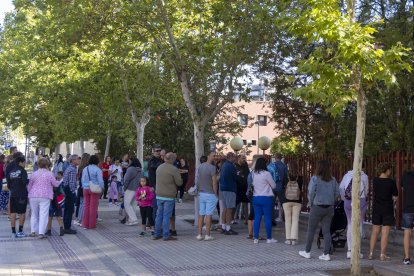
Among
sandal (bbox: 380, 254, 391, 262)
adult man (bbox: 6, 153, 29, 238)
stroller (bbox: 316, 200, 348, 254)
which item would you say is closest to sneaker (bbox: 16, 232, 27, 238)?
adult man (bbox: 6, 153, 29, 238)

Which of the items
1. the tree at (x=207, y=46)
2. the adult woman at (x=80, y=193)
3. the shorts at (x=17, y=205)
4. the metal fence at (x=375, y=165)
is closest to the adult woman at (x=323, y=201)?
the metal fence at (x=375, y=165)

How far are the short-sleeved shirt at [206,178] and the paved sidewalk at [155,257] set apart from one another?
3.73 feet

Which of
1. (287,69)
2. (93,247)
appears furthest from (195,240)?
(287,69)

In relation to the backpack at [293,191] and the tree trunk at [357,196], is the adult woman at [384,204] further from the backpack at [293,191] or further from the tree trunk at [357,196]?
the backpack at [293,191]

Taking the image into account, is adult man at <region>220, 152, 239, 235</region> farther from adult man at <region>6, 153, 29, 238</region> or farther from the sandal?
adult man at <region>6, 153, 29, 238</region>

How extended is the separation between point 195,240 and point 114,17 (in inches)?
249

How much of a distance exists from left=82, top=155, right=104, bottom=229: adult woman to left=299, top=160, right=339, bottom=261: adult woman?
5.89 m

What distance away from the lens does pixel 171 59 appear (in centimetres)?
1460

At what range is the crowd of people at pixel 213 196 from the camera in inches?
382

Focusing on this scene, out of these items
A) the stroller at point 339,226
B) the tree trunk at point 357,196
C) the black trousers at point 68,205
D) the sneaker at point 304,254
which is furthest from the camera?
the black trousers at point 68,205

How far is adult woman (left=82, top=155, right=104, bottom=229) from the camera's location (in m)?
13.6

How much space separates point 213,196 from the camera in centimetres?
1191

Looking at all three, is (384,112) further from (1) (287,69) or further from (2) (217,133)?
(2) (217,133)

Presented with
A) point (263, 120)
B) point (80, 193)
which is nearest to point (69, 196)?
point (80, 193)
